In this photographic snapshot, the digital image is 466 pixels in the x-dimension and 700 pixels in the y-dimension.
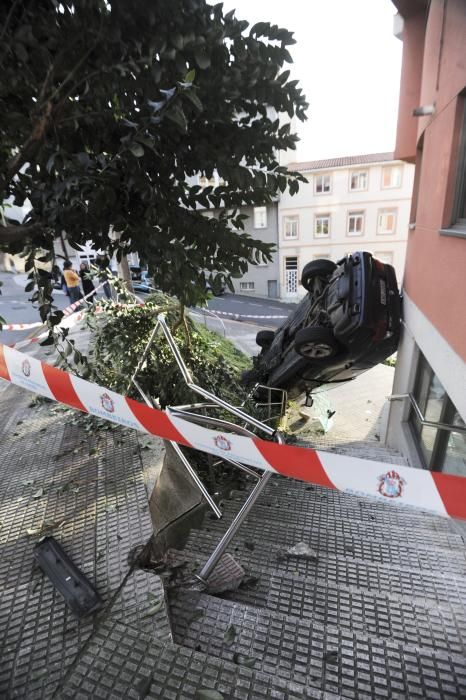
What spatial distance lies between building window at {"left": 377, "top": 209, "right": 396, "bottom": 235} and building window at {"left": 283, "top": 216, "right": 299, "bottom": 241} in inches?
218

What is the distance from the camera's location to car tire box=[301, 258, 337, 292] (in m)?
5.70

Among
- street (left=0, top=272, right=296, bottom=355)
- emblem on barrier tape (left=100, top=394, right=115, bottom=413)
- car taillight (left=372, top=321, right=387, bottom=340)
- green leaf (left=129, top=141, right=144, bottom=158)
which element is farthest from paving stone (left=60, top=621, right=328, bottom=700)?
street (left=0, top=272, right=296, bottom=355)

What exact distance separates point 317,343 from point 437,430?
1698 millimetres

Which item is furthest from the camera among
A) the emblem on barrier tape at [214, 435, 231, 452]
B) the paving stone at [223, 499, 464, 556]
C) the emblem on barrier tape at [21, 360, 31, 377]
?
the paving stone at [223, 499, 464, 556]

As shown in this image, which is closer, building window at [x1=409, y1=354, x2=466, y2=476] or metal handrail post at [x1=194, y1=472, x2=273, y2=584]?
metal handrail post at [x1=194, y1=472, x2=273, y2=584]

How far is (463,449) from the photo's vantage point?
3582 millimetres

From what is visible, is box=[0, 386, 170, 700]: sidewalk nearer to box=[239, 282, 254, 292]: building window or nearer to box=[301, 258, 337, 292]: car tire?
box=[301, 258, 337, 292]: car tire

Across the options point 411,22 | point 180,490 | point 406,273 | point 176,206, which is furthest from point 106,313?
point 411,22

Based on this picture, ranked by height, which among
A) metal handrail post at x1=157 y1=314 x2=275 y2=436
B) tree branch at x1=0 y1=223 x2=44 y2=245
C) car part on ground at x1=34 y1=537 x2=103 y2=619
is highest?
tree branch at x1=0 y1=223 x2=44 y2=245

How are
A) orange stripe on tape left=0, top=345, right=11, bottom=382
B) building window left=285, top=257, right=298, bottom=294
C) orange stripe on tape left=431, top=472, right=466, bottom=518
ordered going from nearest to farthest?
orange stripe on tape left=431, top=472, right=466, bottom=518 < orange stripe on tape left=0, top=345, right=11, bottom=382 < building window left=285, top=257, right=298, bottom=294

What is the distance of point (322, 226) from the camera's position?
25.8 metres

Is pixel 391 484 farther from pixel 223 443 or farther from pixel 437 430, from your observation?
pixel 437 430

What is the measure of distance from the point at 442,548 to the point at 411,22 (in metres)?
9.35

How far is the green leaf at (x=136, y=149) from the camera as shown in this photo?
139cm
